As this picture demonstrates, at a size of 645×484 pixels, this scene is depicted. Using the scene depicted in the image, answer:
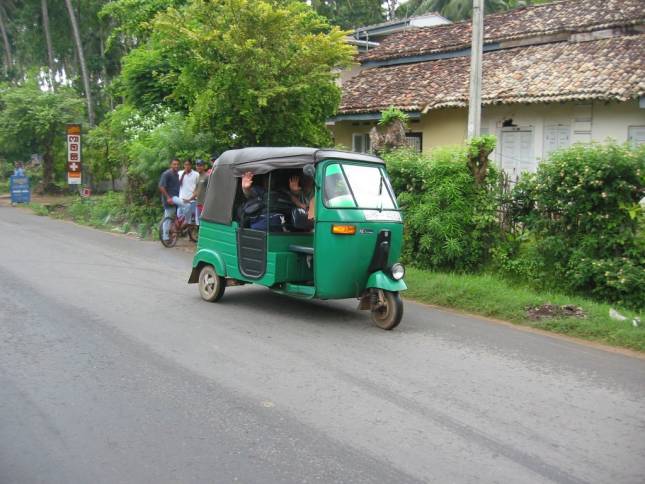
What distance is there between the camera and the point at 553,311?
8.61 metres

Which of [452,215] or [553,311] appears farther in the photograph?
[452,215]

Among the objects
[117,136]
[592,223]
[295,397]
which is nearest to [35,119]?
[117,136]

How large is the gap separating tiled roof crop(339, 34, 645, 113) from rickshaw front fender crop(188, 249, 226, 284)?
31.5 feet

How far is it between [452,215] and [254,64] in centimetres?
573

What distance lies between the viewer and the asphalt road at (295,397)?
4266mm

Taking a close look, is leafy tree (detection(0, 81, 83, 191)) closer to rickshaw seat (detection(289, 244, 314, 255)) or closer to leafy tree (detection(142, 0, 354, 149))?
leafy tree (detection(142, 0, 354, 149))

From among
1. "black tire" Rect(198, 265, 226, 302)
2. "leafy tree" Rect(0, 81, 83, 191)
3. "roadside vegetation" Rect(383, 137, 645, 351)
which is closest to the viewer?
"roadside vegetation" Rect(383, 137, 645, 351)

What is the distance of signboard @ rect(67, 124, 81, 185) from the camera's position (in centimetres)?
2358

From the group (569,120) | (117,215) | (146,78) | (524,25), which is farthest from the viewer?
(146,78)

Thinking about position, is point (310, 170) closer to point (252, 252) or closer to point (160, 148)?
point (252, 252)

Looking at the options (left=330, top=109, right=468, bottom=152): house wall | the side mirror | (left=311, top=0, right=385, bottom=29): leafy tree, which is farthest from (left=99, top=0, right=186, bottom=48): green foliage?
(left=311, top=0, right=385, bottom=29): leafy tree

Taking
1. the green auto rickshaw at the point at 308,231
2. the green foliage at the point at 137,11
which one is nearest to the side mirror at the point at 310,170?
the green auto rickshaw at the point at 308,231

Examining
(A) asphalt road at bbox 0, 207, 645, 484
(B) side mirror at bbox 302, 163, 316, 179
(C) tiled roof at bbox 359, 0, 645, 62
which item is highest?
(C) tiled roof at bbox 359, 0, 645, 62

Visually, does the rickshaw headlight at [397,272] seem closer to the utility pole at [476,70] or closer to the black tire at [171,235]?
the utility pole at [476,70]
